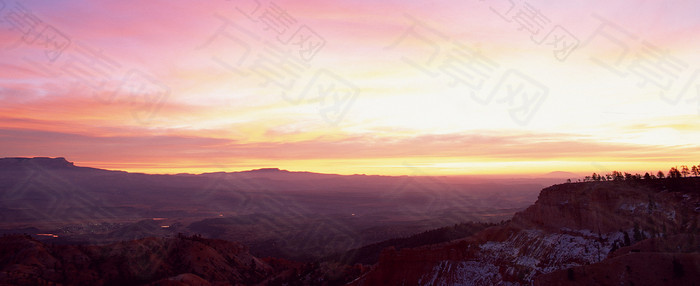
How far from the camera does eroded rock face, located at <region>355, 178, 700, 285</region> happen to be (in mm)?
31391

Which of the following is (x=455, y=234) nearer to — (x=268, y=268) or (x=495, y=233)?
(x=495, y=233)

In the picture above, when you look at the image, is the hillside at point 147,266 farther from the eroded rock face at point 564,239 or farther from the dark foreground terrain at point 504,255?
the eroded rock face at point 564,239

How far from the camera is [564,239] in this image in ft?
123

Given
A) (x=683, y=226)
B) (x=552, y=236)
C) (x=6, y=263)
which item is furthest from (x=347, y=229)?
(x=683, y=226)

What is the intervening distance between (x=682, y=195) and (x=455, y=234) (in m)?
43.1

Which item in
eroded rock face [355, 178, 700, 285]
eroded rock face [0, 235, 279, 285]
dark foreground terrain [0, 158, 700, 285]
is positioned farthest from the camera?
eroded rock face [0, 235, 279, 285]

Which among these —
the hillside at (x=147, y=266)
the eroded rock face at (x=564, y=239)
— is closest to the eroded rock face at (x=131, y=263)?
the hillside at (x=147, y=266)

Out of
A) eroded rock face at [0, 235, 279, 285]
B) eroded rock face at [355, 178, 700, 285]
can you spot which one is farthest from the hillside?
eroded rock face at [355, 178, 700, 285]

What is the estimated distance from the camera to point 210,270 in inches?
2827

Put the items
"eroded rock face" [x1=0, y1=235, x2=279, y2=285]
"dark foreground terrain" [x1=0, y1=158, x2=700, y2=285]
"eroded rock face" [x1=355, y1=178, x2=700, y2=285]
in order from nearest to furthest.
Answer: "dark foreground terrain" [x1=0, y1=158, x2=700, y2=285] → "eroded rock face" [x1=355, y1=178, x2=700, y2=285] → "eroded rock face" [x1=0, y1=235, x2=279, y2=285]

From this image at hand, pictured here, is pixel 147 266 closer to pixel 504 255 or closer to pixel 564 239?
pixel 504 255

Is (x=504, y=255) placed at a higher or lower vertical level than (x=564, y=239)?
lower

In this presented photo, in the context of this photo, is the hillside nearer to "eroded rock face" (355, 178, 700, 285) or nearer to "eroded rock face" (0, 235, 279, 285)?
"eroded rock face" (0, 235, 279, 285)

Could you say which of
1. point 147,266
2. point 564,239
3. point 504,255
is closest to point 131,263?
point 147,266
